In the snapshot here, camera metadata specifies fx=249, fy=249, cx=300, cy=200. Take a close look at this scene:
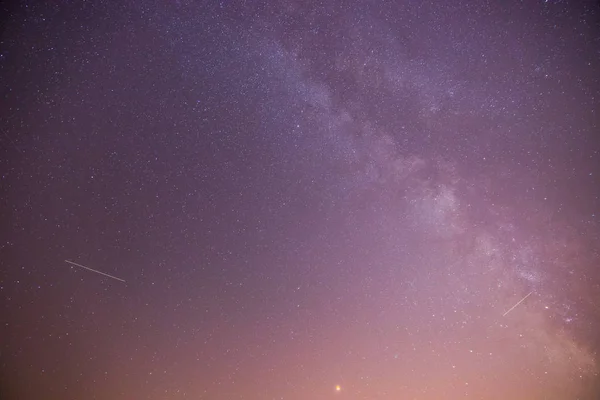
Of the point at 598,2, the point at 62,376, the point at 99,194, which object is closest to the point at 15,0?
the point at 99,194

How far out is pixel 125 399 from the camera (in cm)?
339

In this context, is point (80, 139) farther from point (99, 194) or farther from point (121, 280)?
point (121, 280)

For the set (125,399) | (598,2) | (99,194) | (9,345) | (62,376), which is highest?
(598,2)

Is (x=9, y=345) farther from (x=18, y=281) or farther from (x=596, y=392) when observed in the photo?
(x=596, y=392)

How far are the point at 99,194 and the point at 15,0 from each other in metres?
2.16

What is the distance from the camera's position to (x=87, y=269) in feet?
10.6

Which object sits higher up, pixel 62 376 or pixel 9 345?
pixel 9 345

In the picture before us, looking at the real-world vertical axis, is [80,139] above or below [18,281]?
above

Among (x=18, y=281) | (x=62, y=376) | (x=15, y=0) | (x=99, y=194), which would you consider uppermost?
(x=15, y=0)

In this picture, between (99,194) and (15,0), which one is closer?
(15,0)

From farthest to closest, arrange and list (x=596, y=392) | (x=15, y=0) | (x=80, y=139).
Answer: (x=596, y=392) → (x=80, y=139) → (x=15, y=0)

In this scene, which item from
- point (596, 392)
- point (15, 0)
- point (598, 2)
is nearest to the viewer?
point (598, 2)

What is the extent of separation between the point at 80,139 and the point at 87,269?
1657mm

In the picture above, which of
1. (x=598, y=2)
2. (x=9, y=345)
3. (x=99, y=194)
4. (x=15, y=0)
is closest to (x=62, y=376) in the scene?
(x=9, y=345)
